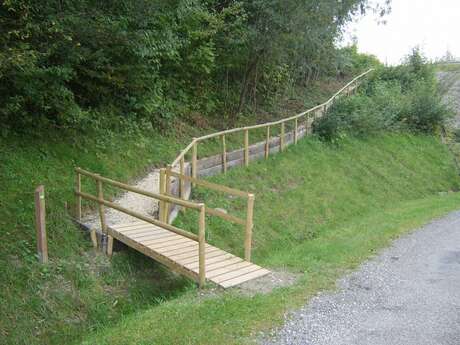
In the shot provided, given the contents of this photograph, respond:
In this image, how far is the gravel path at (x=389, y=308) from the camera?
15.8 ft

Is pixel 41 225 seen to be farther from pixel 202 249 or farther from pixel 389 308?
pixel 389 308

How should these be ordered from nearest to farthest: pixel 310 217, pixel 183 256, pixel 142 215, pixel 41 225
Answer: pixel 183 256 < pixel 41 225 < pixel 142 215 < pixel 310 217

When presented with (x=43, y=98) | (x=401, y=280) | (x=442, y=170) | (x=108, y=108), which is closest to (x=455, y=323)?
(x=401, y=280)

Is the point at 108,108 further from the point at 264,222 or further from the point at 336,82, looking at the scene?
the point at 336,82

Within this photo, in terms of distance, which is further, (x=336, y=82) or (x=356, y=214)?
(x=336, y=82)

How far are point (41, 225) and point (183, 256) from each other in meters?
2.19

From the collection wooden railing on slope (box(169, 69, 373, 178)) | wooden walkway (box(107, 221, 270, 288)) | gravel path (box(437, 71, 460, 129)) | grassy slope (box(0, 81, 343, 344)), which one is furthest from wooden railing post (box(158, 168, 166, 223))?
gravel path (box(437, 71, 460, 129))

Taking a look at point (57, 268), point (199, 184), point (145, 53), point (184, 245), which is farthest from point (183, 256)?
point (145, 53)

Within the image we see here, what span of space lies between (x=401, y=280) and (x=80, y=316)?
15.4 feet

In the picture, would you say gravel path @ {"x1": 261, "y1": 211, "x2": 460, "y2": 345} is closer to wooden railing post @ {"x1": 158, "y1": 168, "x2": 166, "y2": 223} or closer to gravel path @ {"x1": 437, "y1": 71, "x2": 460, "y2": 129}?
wooden railing post @ {"x1": 158, "y1": 168, "x2": 166, "y2": 223}

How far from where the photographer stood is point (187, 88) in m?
15.4

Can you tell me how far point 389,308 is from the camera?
18.4ft

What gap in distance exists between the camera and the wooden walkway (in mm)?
6090

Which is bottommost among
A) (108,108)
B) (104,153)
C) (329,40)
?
(104,153)
